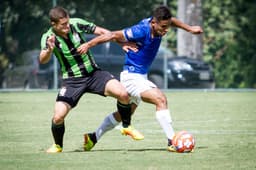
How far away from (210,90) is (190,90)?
2.05ft

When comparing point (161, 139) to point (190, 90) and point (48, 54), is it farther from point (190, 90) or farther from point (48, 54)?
point (190, 90)

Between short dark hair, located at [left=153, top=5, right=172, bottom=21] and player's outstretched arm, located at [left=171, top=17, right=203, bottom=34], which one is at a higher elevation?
short dark hair, located at [left=153, top=5, right=172, bottom=21]

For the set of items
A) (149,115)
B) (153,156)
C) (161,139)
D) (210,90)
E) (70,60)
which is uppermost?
(70,60)

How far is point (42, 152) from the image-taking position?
9.52 metres

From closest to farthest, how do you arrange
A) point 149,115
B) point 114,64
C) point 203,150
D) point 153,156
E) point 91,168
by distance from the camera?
point 91,168, point 153,156, point 203,150, point 149,115, point 114,64

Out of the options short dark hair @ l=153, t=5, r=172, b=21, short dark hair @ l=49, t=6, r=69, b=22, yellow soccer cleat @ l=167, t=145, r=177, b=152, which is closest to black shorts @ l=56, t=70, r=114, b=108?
short dark hair @ l=49, t=6, r=69, b=22

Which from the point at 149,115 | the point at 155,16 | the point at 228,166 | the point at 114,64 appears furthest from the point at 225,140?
the point at 114,64

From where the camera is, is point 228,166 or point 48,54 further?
point 48,54

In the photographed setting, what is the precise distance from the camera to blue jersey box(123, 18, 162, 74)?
9.96 meters

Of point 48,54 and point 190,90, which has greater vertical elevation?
point 48,54

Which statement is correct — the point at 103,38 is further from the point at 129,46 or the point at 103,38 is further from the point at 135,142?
the point at 135,142

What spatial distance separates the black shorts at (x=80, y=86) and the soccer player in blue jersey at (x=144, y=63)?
35cm

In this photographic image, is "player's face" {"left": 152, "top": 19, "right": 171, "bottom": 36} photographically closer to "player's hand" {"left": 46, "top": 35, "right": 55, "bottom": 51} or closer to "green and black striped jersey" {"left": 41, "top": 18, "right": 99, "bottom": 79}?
"green and black striped jersey" {"left": 41, "top": 18, "right": 99, "bottom": 79}

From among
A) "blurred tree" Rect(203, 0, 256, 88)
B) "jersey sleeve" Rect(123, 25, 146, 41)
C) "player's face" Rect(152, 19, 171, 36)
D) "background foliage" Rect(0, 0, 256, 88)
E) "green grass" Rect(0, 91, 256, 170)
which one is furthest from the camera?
"blurred tree" Rect(203, 0, 256, 88)
